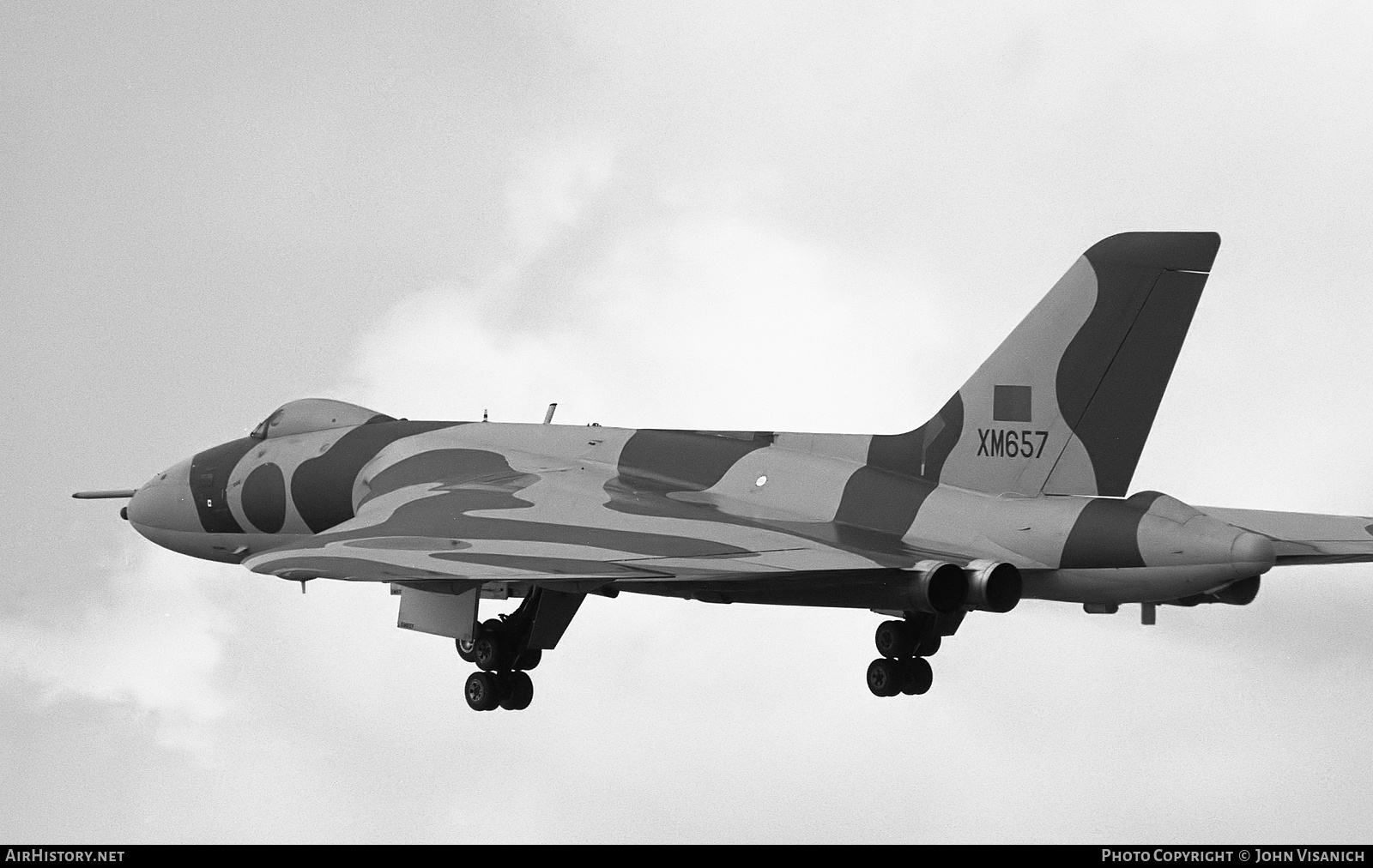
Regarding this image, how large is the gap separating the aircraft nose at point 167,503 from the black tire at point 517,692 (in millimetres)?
6350

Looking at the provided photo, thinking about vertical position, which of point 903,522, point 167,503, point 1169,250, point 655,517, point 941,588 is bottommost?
point 941,588

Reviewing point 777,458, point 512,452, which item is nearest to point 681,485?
point 777,458

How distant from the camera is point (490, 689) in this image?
23625 millimetres

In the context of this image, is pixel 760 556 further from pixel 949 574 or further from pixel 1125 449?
pixel 1125 449

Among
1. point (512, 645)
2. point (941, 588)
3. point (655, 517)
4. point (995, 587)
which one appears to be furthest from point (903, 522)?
point (512, 645)

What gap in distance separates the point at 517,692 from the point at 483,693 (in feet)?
1.34

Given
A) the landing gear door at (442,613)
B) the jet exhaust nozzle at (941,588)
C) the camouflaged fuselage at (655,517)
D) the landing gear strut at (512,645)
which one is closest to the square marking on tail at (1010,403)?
the camouflaged fuselage at (655,517)

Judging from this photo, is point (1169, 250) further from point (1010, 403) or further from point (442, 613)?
point (442, 613)

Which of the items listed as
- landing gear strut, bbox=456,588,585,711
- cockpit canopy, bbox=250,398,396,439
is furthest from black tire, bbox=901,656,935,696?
cockpit canopy, bbox=250,398,396,439

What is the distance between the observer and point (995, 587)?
758 inches

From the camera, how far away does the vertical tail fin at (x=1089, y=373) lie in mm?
20203

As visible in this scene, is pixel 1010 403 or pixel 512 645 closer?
pixel 1010 403

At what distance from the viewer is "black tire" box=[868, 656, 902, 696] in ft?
73.2

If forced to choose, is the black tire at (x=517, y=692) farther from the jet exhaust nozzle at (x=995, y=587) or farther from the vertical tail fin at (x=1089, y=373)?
the jet exhaust nozzle at (x=995, y=587)
